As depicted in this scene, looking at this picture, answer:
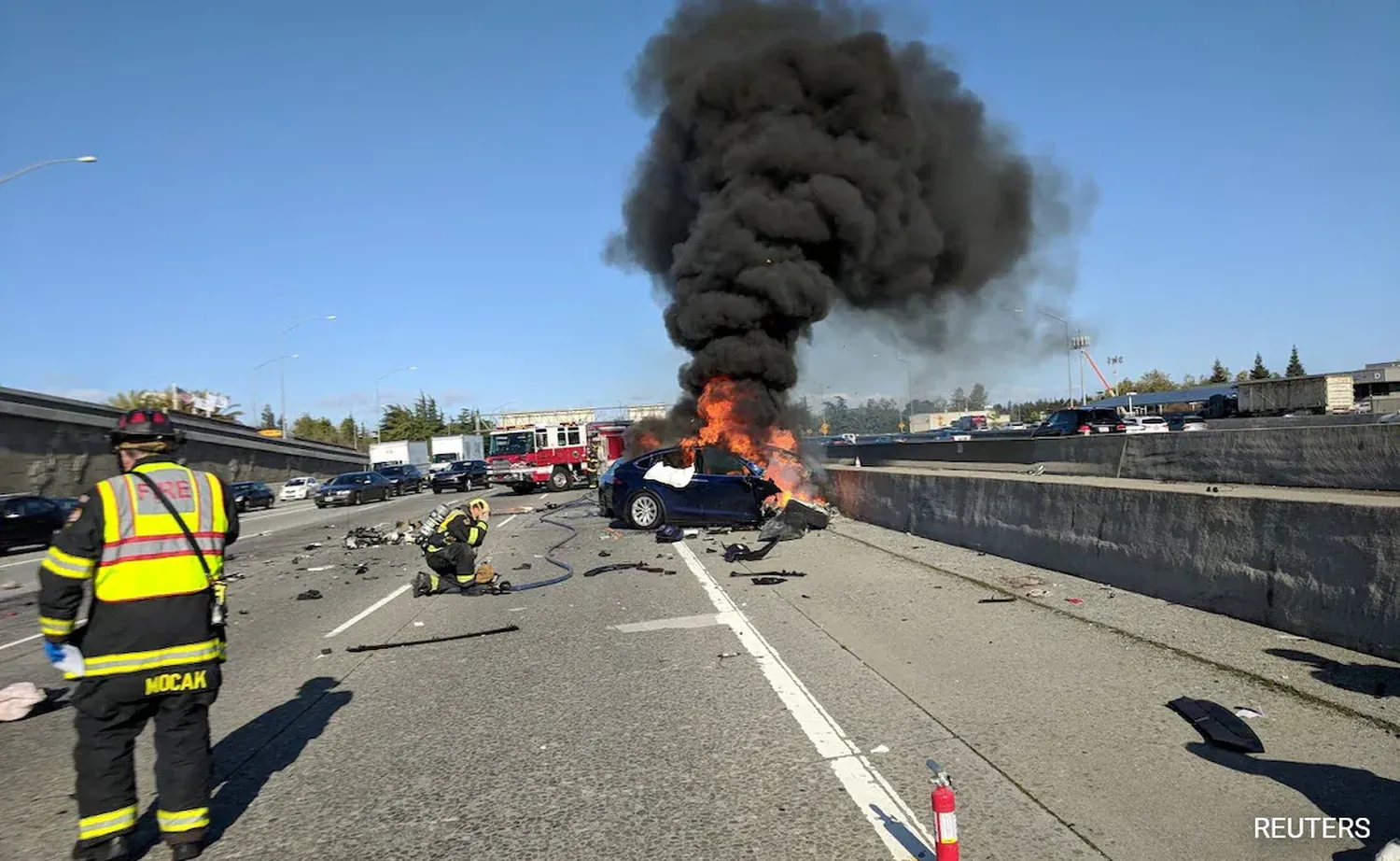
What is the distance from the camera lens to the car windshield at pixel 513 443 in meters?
32.2

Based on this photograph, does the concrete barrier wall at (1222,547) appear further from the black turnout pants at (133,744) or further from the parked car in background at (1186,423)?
the parked car in background at (1186,423)

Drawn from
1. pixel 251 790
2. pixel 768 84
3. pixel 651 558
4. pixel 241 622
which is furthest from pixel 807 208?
pixel 251 790

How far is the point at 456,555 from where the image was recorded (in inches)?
420

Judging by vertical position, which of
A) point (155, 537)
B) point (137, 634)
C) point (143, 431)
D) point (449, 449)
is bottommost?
point (137, 634)

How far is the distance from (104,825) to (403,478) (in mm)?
37985

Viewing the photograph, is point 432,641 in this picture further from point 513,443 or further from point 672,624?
point 513,443

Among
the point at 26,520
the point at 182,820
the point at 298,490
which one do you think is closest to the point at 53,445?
the point at 298,490

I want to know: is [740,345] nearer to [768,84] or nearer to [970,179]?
[768,84]

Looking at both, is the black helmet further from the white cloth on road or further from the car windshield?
the car windshield

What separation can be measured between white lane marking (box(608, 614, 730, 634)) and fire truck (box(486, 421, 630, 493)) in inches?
869

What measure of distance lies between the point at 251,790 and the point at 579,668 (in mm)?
2571

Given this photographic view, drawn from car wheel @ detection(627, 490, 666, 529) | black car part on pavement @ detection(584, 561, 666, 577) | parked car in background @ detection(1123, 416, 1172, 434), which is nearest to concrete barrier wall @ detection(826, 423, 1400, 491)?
car wheel @ detection(627, 490, 666, 529)

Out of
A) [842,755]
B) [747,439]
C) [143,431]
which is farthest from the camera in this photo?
[747,439]

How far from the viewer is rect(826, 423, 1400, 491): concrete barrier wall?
10531 mm
